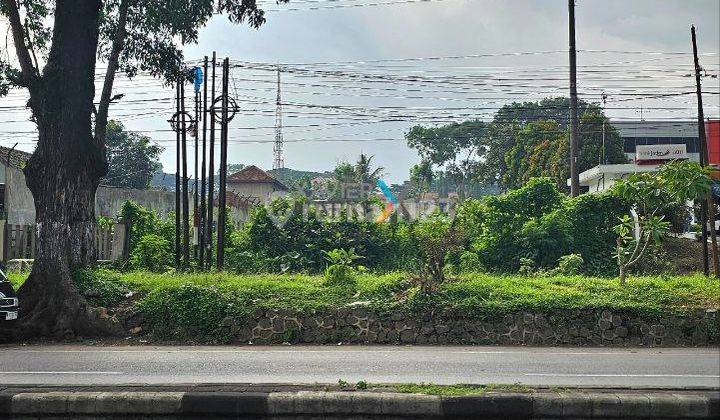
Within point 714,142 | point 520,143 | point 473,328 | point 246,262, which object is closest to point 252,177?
point 520,143

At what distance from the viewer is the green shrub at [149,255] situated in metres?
26.9

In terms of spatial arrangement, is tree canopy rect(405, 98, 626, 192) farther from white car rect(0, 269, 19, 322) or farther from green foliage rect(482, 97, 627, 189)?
white car rect(0, 269, 19, 322)

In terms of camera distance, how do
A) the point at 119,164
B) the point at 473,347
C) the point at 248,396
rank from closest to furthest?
the point at 248,396 < the point at 473,347 < the point at 119,164

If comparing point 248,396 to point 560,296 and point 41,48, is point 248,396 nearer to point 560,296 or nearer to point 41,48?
point 560,296

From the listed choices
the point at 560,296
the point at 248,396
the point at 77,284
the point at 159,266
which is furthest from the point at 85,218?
the point at 248,396

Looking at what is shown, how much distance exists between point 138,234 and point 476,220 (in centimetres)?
1230

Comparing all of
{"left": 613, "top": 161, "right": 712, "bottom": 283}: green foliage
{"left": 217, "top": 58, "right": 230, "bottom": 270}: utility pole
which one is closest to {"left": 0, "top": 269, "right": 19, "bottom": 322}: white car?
{"left": 217, "top": 58, "right": 230, "bottom": 270}: utility pole

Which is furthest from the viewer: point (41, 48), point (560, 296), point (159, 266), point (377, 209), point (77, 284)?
point (377, 209)

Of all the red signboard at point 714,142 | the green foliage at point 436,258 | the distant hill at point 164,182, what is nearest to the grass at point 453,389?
the green foliage at point 436,258

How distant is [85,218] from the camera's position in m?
18.4

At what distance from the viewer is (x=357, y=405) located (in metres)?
6.44

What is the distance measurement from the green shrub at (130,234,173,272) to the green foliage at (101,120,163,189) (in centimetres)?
3951

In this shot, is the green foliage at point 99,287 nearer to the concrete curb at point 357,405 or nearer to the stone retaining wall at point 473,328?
the stone retaining wall at point 473,328

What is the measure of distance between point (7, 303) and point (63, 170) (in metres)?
3.15
